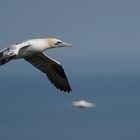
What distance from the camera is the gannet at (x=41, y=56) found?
104ft

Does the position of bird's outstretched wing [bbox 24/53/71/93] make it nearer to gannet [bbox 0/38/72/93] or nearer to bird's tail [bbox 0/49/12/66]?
gannet [bbox 0/38/72/93]

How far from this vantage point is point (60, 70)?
36781 mm

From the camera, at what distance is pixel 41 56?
1435 inches

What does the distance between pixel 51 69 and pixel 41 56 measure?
79 centimetres

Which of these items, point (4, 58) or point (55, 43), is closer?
point (4, 58)

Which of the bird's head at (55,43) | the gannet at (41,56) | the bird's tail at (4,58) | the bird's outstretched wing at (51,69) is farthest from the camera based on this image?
the bird's outstretched wing at (51,69)

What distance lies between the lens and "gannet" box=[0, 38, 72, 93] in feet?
104

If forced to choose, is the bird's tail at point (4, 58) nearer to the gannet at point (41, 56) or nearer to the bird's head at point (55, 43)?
the gannet at point (41, 56)

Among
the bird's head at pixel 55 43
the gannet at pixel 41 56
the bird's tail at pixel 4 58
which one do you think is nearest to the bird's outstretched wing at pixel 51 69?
the gannet at pixel 41 56

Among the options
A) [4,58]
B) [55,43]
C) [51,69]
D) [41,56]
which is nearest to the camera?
[4,58]

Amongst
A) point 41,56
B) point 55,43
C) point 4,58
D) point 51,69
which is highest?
point 4,58

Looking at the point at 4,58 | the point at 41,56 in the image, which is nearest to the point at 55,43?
the point at 41,56

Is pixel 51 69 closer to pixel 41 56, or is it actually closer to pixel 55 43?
pixel 41 56

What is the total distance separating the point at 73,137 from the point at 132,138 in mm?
12455
